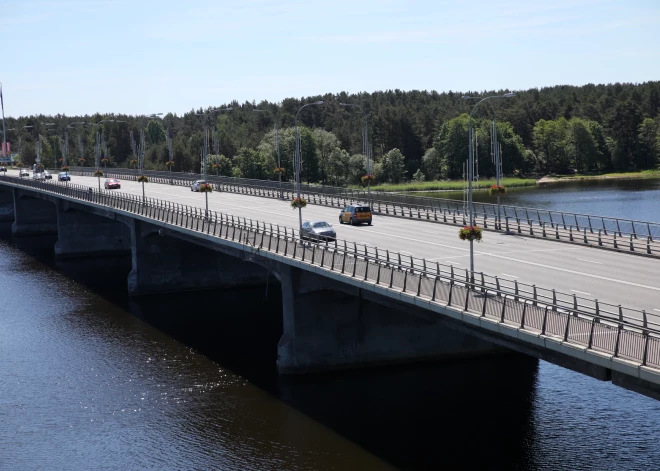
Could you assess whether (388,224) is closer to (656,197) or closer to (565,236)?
(565,236)

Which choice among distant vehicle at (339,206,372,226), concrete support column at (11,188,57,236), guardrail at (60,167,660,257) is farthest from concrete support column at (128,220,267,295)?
concrete support column at (11,188,57,236)

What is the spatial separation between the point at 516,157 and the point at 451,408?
134690 mm

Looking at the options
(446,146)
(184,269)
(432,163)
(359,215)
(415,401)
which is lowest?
(415,401)

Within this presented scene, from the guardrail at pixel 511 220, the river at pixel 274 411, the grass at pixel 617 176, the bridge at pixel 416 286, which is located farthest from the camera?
the grass at pixel 617 176

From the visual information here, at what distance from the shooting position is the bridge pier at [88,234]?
99000mm

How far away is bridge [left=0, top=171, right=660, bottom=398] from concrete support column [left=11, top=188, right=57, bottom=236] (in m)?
41.5

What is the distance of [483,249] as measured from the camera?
1909 inches

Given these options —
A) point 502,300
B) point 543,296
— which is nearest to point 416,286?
point 502,300

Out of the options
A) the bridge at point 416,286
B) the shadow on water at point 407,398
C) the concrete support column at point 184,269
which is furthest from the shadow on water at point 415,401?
the concrete support column at point 184,269

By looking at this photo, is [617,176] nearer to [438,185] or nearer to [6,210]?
[438,185]

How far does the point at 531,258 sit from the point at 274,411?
1470 centimetres

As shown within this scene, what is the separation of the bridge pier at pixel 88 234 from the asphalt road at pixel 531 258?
32125 mm

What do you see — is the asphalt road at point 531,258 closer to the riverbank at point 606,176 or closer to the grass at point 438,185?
the grass at point 438,185

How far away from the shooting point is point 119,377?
48188 millimetres
